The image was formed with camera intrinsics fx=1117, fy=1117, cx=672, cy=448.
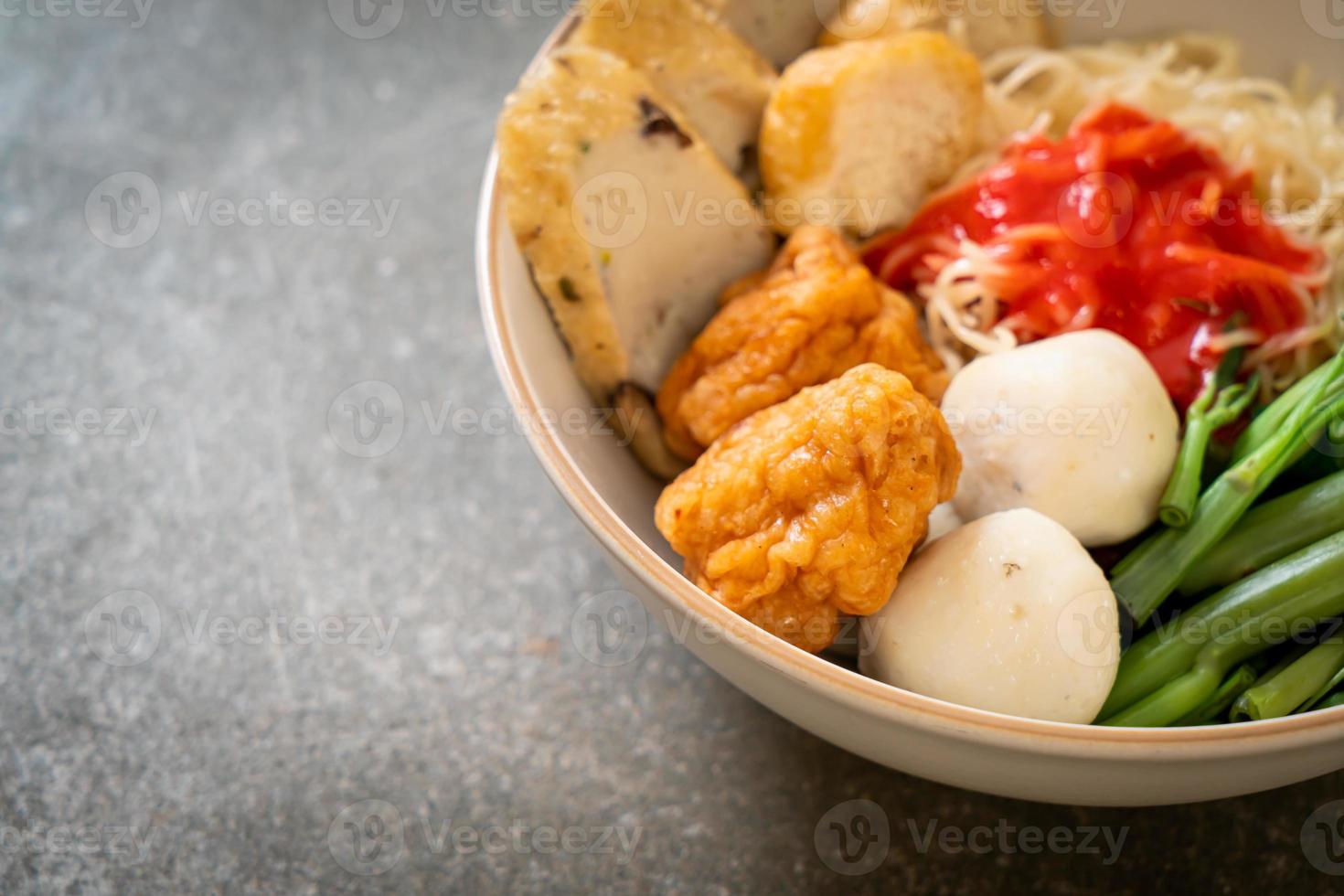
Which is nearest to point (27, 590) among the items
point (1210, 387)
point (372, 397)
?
point (372, 397)

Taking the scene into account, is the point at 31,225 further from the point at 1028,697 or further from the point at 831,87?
the point at 1028,697

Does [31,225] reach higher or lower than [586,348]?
lower

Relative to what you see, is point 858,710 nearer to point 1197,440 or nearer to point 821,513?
point 821,513

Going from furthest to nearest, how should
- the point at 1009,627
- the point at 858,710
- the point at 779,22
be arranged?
the point at 779,22 < the point at 1009,627 < the point at 858,710

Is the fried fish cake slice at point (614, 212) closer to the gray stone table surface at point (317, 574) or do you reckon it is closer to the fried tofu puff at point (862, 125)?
the fried tofu puff at point (862, 125)

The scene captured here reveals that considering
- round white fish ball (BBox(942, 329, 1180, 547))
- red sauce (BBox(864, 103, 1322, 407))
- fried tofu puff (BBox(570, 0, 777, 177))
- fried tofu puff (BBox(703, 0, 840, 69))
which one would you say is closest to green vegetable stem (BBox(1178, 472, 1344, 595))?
round white fish ball (BBox(942, 329, 1180, 547))

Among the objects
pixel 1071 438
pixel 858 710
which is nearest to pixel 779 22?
pixel 1071 438
